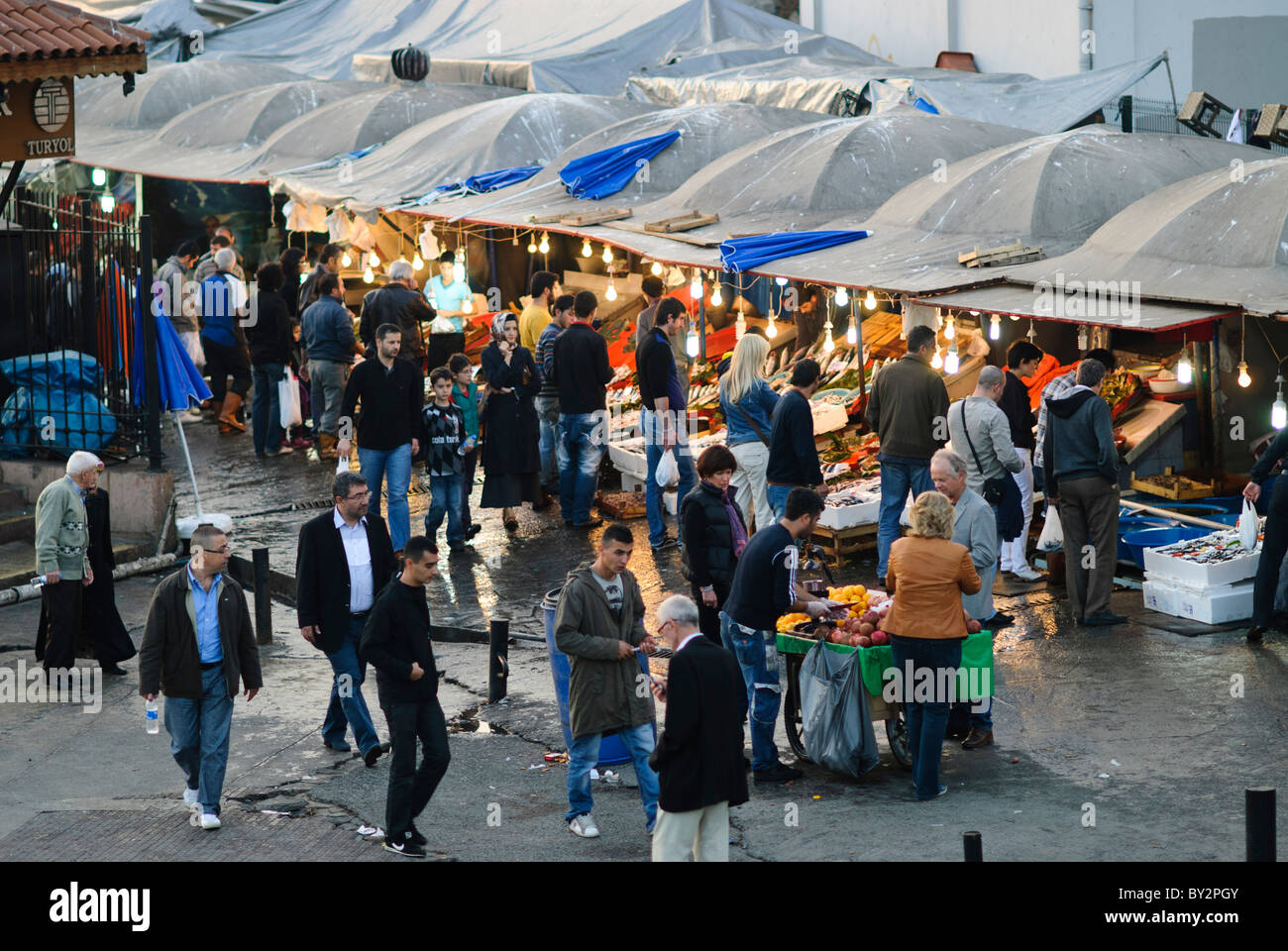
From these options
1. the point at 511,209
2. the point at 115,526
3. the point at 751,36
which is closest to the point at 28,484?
the point at 115,526

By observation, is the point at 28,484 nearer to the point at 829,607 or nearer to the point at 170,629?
the point at 170,629

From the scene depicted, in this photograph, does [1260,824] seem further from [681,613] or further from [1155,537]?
[1155,537]

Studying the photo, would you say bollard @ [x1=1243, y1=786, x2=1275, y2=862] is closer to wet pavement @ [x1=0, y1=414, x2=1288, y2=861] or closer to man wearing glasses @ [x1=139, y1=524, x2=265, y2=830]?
wet pavement @ [x1=0, y1=414, x2=1288, y2=861]

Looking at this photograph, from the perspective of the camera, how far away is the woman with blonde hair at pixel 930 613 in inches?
333

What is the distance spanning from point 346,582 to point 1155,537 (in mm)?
6237

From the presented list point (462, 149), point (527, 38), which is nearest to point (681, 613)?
point (462, 149)

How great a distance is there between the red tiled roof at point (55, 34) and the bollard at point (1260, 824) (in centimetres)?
1080

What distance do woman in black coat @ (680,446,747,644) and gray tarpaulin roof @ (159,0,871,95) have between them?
17.5 meters

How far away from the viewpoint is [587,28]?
2970 cm

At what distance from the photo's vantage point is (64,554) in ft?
36.8

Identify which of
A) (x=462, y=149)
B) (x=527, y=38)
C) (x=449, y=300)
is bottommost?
(x=449, y=300)

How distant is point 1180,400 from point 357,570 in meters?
7.38

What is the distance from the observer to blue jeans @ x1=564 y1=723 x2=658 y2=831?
8266 millimetres

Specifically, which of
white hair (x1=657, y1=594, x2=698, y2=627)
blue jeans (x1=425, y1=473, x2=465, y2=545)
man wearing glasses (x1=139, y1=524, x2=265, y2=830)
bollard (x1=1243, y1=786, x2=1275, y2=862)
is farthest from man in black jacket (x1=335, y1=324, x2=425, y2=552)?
bollard (x1=1243, y1=786, x2=1275, y2=862)
